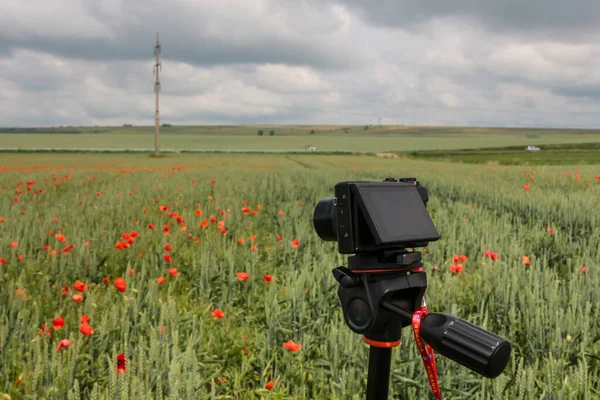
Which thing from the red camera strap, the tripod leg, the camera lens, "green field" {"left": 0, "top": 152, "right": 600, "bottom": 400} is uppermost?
the camera lens

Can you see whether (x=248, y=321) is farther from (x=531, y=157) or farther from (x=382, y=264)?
(x=531, y=157)

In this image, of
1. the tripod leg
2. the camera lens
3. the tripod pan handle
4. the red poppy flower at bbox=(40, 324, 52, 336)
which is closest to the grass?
the red poppy flower at bbox=(40, 324, 52, 336)

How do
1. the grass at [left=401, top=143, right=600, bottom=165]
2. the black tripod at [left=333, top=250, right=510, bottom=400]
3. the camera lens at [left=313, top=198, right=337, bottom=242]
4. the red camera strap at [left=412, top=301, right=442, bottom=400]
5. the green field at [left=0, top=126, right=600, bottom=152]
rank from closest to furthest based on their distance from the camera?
1. the red camera strap at [left=412, top=301, right=442, bottom=400]
2. the black tripod at [left=333, top=250, right=510, bottom=400]
3. the camera lens at [left=313, top=198, right=337, bottom=242]
4. the grass at [left=401, top=143, right=600, bottom=165]
5. the green field at [left=0, top=126, right=600, bottom=152]

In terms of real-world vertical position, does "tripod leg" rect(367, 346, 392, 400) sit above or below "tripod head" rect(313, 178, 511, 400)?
below

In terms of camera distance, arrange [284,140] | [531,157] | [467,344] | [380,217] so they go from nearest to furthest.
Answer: [467,344] → [380,217] → [531,157] → [284,140]

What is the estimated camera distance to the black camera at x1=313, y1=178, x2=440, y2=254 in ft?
3.44

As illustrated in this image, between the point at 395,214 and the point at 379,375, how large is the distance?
0.41 meters

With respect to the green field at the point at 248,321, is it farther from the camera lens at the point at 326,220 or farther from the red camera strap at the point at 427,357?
the red camera strap at the point at 427,357

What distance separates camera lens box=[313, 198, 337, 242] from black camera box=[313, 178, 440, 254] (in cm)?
13

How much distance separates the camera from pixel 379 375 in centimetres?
114

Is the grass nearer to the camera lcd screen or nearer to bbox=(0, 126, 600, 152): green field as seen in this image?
bbox=(0, 126, 600, 152): green field

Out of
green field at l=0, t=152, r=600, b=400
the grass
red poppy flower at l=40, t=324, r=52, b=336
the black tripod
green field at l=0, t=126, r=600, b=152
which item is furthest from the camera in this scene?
green field at l=0, t=126, r=600, b=152

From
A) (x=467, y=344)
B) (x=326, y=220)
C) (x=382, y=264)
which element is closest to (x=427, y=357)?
(x=467, y=344)

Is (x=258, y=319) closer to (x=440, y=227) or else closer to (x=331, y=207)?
(x=331, y=207)
